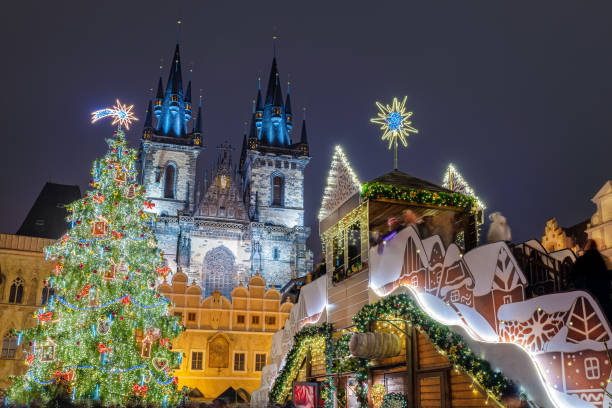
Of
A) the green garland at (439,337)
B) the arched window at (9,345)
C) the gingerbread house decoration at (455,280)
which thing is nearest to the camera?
the green garland at (439,337)

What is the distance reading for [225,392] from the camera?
21.4m

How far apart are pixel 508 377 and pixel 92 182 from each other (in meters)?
12.2

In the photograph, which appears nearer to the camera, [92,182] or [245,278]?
[92,182]

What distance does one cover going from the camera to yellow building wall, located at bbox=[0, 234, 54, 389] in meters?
30.2

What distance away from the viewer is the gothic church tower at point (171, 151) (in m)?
45.2

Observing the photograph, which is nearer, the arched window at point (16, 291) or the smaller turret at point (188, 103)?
the arched window at point (16, 291)

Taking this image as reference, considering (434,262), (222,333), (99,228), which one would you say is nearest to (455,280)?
(434,262)

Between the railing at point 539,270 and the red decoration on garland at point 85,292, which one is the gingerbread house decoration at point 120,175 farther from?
the railing at point 539,270

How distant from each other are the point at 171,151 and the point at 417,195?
Result: 38.7 m

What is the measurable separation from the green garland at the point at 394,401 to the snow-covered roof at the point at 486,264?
250 cm

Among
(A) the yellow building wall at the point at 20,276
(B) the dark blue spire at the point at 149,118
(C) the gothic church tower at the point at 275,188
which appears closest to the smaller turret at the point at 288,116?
(C) the gothic church tower at the point at 275,188

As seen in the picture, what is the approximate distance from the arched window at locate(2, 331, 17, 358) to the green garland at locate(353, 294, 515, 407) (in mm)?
25291

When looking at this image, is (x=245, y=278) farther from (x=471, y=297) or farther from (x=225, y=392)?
(x=471, y=297)

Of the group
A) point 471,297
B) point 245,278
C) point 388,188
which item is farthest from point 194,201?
point 471,297
